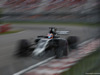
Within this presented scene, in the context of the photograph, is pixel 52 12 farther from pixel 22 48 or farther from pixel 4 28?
pixel 22 48

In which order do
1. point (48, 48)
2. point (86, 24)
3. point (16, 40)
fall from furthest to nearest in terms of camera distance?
point (48, 48) < point (16, 40) < point (86, 24)

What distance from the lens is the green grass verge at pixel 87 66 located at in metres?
0.65

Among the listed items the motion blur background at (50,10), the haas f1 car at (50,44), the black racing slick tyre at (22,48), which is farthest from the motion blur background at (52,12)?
the haas f1 car at (50,44)

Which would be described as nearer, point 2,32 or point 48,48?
point 2,32

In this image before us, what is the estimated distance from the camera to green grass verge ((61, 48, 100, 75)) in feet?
2.13

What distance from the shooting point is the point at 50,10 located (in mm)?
562

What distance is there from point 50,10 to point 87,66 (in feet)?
0.85

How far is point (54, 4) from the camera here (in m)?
0.58

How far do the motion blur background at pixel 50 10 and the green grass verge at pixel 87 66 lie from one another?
0.56 ft

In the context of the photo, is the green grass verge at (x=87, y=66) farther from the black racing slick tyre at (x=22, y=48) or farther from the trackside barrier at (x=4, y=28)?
the black racing slick tyre at (x=22, y=48)

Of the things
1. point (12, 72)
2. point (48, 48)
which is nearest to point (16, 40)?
point (12, 72)

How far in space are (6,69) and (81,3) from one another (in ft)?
1.58

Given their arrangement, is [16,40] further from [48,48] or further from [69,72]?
[48,48]

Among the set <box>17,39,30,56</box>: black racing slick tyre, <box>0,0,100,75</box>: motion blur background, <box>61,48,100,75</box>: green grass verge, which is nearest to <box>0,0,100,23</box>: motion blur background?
<box>0,0,100,75</box>: motion blur background
